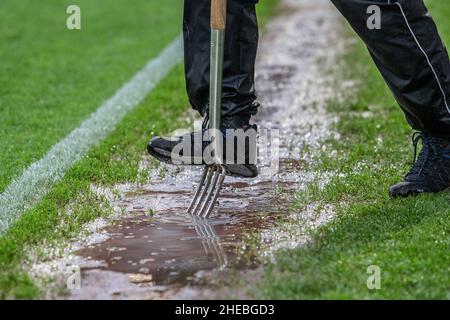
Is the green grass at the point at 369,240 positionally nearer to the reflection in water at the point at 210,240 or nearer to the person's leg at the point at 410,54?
the reflection in water at the point at 210,240

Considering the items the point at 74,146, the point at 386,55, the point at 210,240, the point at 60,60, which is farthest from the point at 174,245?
the point at 60,60

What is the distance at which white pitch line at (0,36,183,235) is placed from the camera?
4488 millimetres

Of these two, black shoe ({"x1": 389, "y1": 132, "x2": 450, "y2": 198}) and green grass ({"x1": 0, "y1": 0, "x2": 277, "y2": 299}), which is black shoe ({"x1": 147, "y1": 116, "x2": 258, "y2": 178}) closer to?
green grass ({"x1": 0, "y1": 0, "x2": 277, "y2": 299})

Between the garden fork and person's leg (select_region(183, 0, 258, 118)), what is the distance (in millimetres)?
157

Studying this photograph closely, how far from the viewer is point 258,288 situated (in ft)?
11.0

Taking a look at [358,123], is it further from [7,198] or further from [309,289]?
[309,289]

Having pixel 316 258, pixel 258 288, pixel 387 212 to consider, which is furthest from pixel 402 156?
pixel 258 288

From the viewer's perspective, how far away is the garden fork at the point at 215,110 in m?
4.38

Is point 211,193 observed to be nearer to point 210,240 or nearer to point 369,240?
point 210,240

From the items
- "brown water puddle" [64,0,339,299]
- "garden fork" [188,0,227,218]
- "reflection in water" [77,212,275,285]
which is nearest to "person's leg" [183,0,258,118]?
"garden fork" [188,0,227,218]

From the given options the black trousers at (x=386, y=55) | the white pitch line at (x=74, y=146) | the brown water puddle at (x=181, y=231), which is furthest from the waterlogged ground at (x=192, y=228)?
the black trousers at (x=386, y=55)

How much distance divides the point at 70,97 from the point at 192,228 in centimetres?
293

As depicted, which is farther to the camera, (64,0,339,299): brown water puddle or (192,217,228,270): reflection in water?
(192,217,228,270): reflection in water

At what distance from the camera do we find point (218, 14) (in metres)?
4.41
